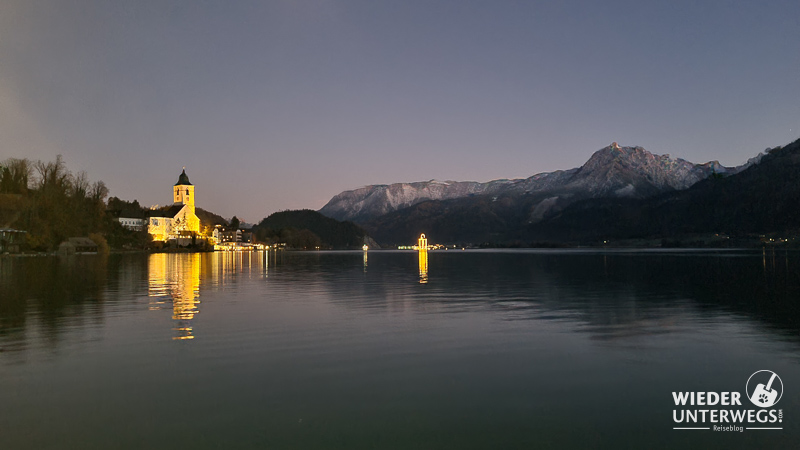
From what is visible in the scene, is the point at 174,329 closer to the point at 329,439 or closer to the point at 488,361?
the point at 488,361

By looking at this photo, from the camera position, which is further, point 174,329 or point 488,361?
point 174,329

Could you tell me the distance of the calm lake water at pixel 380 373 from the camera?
1046 cm

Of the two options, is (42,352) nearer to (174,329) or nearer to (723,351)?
(174,329)

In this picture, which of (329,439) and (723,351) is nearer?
(329,439)

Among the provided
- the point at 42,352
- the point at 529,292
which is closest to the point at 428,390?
the point at 42,352

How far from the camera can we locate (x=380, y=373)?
596 inches

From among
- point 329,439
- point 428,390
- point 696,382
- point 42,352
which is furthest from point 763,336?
point 42,352

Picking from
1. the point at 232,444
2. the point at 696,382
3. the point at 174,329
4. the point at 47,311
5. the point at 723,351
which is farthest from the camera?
the point at 47,311

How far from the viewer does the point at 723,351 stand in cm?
1811

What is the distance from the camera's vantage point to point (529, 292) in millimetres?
40906

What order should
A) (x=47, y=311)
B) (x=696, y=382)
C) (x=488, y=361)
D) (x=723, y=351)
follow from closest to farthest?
(x=696, y=382), (x=488, y=361), (x=723, y=351), (x=47, y=311)

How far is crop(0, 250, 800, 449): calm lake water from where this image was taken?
34.3ft

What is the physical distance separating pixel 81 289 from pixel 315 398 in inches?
1421

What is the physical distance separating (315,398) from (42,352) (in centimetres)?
1078
